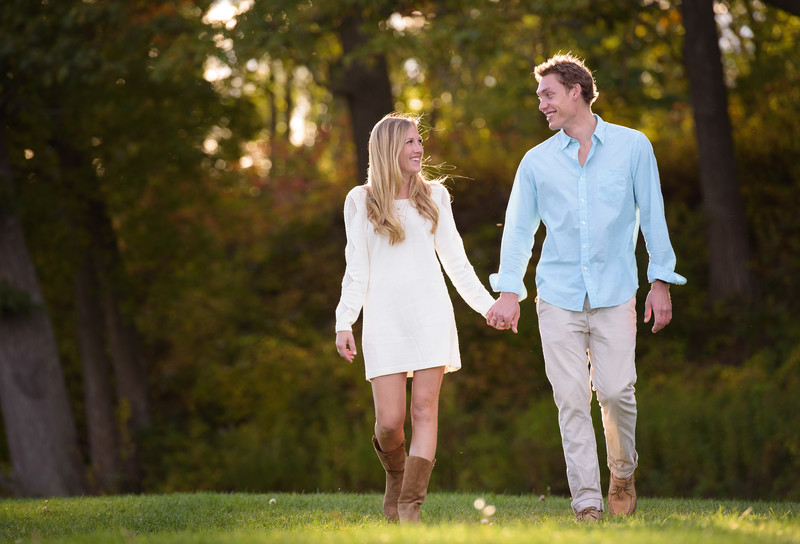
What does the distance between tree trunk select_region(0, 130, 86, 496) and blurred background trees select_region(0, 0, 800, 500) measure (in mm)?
28

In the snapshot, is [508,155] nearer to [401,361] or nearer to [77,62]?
[77,62]

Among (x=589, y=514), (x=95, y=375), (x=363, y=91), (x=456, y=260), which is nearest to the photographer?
(x=589, y=514)

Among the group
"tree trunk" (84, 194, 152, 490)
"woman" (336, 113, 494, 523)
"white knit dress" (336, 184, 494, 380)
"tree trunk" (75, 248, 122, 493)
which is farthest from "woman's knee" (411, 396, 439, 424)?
"tree trunk" (75, 248, 122, 493)

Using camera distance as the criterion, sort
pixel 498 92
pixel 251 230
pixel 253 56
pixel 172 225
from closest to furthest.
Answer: pixel 253 56, pixel 172 225, pixel 251 230, pixel 498 92

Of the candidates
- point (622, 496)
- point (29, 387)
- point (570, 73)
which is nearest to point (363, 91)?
point (29, 387)

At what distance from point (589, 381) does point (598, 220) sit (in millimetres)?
901

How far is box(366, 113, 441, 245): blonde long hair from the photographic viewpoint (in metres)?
5.40

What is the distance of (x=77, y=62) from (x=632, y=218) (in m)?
9.00

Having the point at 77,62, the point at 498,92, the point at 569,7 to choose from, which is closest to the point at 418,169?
the point at 569,7

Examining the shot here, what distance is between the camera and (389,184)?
5.48m

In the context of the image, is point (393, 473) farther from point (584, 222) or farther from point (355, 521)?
point (584, 222)

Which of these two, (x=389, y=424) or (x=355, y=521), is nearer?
(x=389, y=424)

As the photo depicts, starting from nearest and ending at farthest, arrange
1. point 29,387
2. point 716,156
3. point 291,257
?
point 29,387 → point 716,156 → point 291,257

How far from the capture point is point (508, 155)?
16.8 metres
